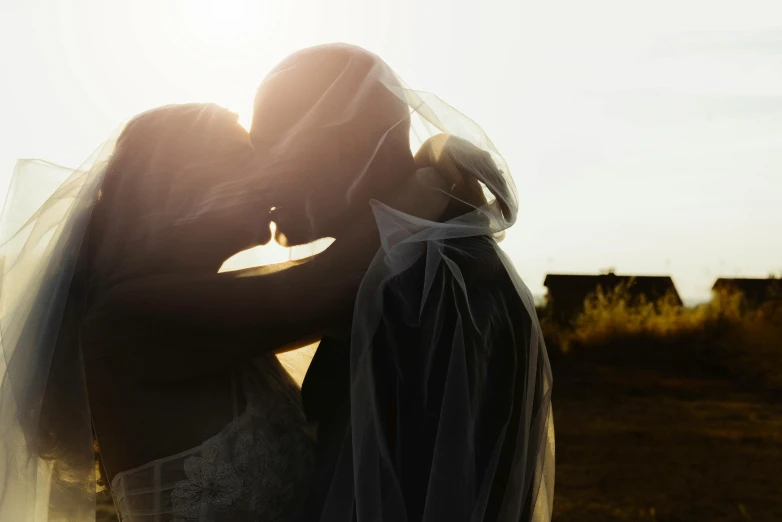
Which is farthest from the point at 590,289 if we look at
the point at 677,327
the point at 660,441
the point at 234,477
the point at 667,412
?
the point at 234,477

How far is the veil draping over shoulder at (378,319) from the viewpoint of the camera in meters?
1.66

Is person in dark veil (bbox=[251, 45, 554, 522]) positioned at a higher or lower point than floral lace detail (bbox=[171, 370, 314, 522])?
higher

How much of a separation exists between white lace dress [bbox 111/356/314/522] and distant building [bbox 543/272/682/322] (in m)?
9.42

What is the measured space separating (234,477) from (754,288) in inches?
427

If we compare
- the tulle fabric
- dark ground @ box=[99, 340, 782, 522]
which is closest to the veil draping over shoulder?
the tulle fabric

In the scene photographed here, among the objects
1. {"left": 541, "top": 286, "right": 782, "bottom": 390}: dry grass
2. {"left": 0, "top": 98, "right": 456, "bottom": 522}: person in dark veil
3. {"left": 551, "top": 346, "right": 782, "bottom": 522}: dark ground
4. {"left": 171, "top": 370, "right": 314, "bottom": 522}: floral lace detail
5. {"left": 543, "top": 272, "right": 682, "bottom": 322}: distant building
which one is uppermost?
{"left": 0, "top": 98, "right": 456, "bottom": 522}: person in dark veil

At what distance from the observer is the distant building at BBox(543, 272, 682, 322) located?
1099 centimetres

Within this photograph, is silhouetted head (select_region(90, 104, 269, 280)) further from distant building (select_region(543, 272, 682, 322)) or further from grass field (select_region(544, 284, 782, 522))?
distant building (select_region(543, 272, 682, 322))

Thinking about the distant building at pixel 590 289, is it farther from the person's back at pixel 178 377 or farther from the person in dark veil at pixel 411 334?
the person's back at pixel 178 377

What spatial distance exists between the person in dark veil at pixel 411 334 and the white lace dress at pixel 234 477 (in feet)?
0.25

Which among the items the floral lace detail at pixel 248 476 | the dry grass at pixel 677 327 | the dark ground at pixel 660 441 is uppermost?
the floral lace detail at pixel 248 476

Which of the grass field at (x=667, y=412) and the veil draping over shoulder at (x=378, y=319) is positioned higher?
the veil draping over shoulder at (x=378, y=319)

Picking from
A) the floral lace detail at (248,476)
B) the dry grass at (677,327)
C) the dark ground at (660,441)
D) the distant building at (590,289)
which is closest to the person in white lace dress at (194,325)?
the floral lace detail at (248,476)

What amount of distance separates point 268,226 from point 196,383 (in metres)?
0.44
